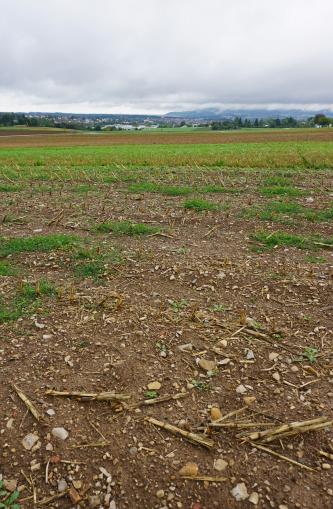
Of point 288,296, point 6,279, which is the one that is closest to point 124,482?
point 288,296

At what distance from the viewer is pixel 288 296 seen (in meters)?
5.57

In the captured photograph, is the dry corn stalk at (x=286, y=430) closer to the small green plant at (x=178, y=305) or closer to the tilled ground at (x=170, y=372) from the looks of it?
the tilled ground at (x=170, y=372)

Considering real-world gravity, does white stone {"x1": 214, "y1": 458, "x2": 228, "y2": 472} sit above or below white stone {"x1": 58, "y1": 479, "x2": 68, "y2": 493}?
above

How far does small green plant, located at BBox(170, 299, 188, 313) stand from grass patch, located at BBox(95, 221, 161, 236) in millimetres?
3122

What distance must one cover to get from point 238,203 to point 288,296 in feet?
17.5

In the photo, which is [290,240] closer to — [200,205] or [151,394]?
[200,205]

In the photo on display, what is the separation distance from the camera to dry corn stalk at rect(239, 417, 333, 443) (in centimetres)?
332

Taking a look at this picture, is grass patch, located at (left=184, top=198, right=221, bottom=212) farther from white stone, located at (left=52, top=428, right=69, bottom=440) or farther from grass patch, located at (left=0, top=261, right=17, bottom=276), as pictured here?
white stone, located at (left=52, top=428, right=69, bottom=440)

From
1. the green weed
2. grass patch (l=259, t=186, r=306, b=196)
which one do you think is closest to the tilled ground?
the green weed

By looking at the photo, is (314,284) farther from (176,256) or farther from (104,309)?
(104,309)

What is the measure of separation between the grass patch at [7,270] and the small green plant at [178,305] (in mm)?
2760

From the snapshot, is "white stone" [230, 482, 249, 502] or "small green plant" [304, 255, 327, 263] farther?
"small green plant" [304, 255, 327, 263]

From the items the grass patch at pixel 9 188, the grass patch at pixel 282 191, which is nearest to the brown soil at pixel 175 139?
the grass patch at pixel 9 188

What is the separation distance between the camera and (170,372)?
406 cm
